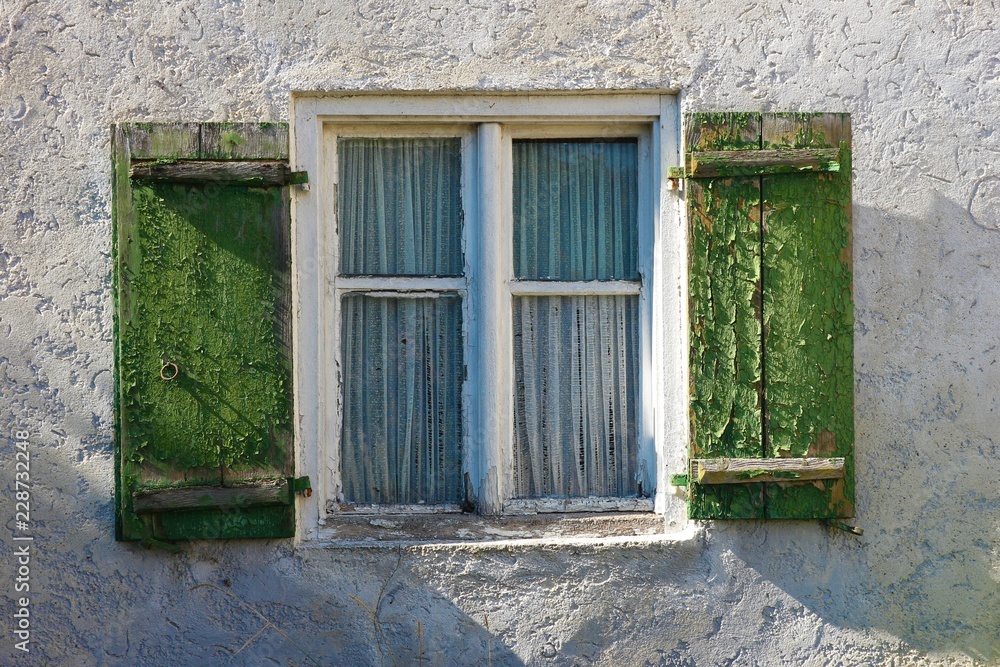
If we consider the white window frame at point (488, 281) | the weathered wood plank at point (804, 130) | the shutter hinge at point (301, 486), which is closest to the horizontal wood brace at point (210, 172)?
the white window frame at point (488, 281)

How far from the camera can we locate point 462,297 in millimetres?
2760

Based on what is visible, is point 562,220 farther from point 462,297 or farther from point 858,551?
point 858,551

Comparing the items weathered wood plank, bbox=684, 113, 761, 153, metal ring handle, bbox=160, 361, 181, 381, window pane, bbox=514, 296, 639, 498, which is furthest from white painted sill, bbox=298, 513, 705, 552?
weathered wood plank, bbox=684, 113, 761, 153

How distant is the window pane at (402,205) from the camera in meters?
2.76

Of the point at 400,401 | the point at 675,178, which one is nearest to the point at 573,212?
the point at 675,178

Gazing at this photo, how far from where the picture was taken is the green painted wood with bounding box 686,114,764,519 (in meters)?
2.59

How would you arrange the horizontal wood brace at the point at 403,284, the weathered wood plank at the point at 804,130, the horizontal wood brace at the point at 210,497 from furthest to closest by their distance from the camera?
the horizontal wood brace at the point at 403,284 < the weathered wood plank at the point at 804,130 < the horizontal wood brace at the point at 210,497

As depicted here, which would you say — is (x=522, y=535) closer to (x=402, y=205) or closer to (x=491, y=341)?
(x=491, y=341)

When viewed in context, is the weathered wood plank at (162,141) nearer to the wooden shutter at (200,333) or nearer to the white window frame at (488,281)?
the wooden shutter at (200,333)

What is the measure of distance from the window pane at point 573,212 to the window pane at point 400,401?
1.01ft

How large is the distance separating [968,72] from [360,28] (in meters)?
1.82

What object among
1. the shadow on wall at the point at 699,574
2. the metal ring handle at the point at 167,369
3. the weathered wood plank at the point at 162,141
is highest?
the weathered wood plank at the point at 162,141

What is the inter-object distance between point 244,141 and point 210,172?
5.4 inches

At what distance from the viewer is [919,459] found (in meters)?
2.64
